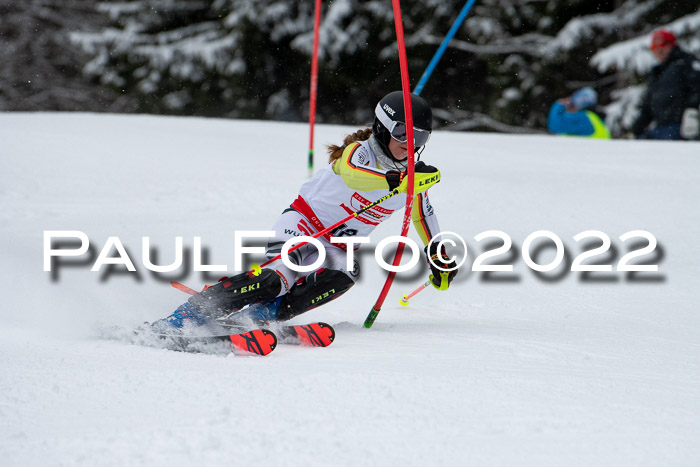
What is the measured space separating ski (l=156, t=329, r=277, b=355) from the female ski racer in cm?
32

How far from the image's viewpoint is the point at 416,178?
10.9 ft

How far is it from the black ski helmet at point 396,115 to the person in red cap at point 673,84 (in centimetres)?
444

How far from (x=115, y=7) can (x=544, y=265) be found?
14758 millimetres

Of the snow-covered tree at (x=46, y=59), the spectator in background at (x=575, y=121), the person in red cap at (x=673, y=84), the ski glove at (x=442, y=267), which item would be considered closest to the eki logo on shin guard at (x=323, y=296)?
the ski glove at (x=442, y=267)

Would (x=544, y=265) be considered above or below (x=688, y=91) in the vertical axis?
below

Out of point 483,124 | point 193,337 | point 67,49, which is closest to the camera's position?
point 193,337

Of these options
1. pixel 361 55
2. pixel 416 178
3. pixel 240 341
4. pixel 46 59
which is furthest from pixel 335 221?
pixel 46 59

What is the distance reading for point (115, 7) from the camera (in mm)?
16781

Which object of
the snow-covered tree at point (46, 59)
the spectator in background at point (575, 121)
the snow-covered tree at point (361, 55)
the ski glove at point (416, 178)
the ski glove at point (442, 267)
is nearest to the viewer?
the ski glove at point (416, 178)

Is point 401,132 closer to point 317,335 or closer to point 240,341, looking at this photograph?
point 317,335

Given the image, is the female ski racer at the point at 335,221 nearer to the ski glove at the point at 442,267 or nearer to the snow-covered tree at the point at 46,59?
the ski glove at the point at 442,267

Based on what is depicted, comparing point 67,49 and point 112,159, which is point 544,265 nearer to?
point 112,159

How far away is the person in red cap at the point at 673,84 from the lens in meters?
6.79

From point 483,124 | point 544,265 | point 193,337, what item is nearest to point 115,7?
point 483,124
